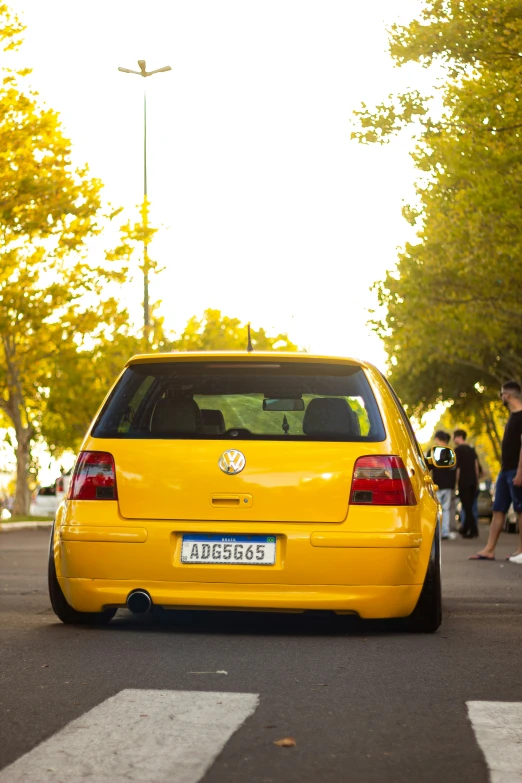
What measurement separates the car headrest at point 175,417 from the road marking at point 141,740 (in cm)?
238

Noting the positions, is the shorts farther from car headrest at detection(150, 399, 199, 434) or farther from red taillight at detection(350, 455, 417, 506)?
car headrest at detection(150, 399, 199, 434)

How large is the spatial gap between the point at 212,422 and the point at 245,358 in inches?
16.3

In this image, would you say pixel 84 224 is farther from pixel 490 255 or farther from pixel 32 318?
pixel 490 255

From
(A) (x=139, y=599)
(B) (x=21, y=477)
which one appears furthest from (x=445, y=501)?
(B) (x=21, y=477)

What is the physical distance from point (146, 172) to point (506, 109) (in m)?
26.4

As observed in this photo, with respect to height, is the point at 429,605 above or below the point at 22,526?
above

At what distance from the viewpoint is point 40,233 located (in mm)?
26609

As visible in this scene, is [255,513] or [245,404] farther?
[245,404]

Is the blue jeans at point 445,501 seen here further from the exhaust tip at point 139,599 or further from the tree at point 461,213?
the exhaust tip at point 139,599

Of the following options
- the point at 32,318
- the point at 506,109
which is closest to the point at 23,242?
the point at 32,318

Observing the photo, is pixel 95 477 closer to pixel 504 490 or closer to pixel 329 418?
pixel 329 418

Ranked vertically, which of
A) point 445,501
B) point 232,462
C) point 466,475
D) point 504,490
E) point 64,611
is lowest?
point 445,501

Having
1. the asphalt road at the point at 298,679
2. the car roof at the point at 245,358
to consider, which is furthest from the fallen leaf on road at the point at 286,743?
the car roof at the point at 245,358

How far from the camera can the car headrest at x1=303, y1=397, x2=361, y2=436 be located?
26.5 feet
